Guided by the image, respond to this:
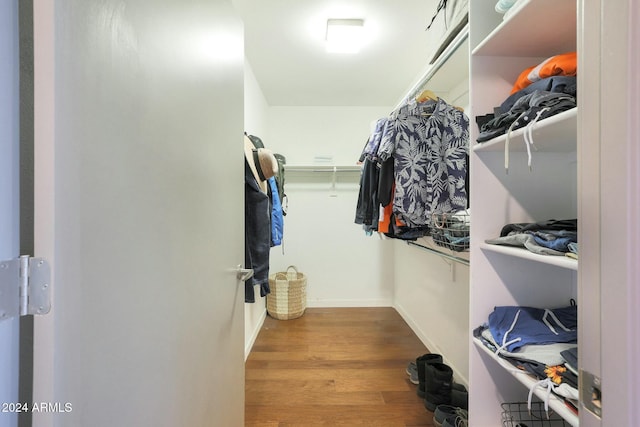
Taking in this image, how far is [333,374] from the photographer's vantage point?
183cm

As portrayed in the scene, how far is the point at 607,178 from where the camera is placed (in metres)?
0.45

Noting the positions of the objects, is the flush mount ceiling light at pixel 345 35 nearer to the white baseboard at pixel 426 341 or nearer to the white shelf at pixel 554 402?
the white shelf at pixel 554 402

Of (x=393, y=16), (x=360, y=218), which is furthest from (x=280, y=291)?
(x=393, y=16)

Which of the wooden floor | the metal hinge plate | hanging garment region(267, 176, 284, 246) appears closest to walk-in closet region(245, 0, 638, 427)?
the metal hinge plate

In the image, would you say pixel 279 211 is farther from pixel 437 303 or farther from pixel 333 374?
pixel 437 303

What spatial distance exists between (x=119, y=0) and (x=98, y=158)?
307mm

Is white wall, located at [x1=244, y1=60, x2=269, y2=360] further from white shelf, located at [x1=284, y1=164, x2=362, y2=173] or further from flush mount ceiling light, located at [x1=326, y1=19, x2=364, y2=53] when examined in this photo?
flush mount ceiling light, located at [x1=326, y1=19, x2=364, y2=53]

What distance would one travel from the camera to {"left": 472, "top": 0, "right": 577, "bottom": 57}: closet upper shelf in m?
0.76

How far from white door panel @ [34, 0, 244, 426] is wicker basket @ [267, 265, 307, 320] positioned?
70.6 inches

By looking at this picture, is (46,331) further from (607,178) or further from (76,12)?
(607,178)

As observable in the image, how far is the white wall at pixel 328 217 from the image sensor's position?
3.09 meters

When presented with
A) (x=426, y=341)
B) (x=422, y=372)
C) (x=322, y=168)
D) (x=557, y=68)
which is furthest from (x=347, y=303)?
(x=557, y=68)

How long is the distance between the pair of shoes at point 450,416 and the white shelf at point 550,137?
1.26m

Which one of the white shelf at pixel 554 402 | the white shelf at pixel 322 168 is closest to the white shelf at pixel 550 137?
the white shelf at pixel 554 402
